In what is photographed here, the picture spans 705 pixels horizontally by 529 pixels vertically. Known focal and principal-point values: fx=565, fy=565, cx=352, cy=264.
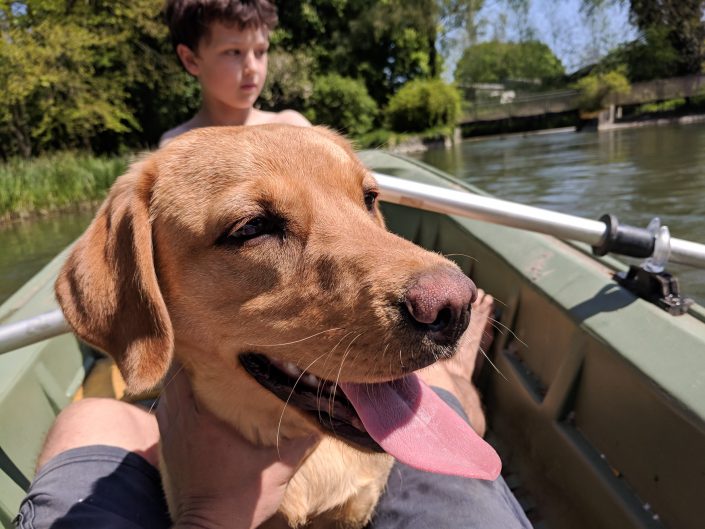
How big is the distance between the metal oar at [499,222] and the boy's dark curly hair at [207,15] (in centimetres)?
145

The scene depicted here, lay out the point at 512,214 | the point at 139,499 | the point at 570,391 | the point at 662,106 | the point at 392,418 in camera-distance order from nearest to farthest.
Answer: the point at 392,418 < the point at 139,499 < the point at 570,391 < the point at 512,214 < the point at 662,106

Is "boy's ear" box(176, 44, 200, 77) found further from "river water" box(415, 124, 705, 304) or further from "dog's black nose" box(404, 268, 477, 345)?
"river water" box(415, 124, 705, 304)

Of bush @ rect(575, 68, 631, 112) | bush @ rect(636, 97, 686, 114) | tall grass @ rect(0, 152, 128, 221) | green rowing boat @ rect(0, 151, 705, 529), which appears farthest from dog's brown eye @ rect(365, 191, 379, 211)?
bush @ rect(575, 68, 631, 112)

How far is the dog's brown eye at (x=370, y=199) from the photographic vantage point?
2.13 metres

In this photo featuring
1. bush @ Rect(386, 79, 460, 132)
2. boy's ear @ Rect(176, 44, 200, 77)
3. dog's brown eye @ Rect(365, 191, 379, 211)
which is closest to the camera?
dog's brown eye @ Rect(365, 191, 379, 211)

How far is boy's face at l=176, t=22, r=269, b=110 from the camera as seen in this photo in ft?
12.0

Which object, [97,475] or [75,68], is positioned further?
[75,68]

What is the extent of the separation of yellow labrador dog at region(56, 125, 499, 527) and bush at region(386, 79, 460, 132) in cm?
3344

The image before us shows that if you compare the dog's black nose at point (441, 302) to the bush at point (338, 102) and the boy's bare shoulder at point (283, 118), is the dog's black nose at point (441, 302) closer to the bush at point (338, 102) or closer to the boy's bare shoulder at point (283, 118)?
the boy's bare shoulder at point (283, 118)

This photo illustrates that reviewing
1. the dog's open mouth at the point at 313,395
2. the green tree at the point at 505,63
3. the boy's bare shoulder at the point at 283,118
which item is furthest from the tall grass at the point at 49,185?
the green tree at the point at 505,63

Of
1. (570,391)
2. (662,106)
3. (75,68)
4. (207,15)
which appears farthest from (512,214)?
(662,106)

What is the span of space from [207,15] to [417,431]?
304 centimetres

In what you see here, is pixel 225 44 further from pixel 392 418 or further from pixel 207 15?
pixel 392 418

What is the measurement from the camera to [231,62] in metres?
3.74
